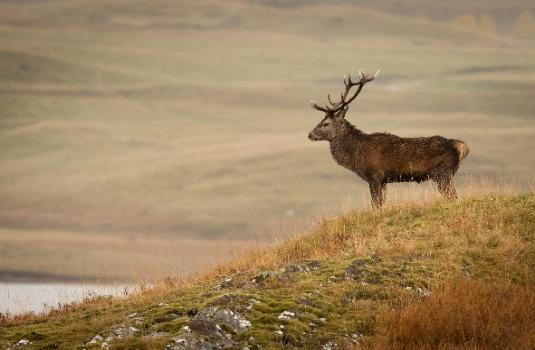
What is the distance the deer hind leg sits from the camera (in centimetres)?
2634

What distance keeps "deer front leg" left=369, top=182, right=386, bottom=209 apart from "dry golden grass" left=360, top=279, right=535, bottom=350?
28.6ft

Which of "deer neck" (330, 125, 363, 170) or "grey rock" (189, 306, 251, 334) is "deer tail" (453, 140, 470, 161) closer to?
"deer neck" (330, 125, 363, 170)

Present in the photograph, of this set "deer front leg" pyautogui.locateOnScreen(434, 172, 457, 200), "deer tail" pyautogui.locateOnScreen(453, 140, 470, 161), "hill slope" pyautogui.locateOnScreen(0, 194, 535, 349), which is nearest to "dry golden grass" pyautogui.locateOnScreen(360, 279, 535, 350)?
"hill slope" pyautogui.locateOnScreen(0, 194, 535, 349)

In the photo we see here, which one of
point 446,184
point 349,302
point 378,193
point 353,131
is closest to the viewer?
point 349,302

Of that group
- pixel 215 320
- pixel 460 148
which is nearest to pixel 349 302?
pixel 215 320

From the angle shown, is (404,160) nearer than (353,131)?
Yes

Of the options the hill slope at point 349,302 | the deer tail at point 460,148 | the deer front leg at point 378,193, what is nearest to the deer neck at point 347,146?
the deer front leg at point 378,193

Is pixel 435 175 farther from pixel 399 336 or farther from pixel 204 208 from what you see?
pixel 204 208

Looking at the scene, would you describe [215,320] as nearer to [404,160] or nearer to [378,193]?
[378,193]

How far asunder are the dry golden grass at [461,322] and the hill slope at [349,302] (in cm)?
2

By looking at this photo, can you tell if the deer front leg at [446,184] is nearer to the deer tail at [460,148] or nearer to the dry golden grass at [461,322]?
the deer tail at [460,148]

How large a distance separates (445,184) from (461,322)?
9.96 metres

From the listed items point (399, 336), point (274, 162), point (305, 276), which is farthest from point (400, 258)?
point (274, 162)

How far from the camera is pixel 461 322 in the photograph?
16688mm
